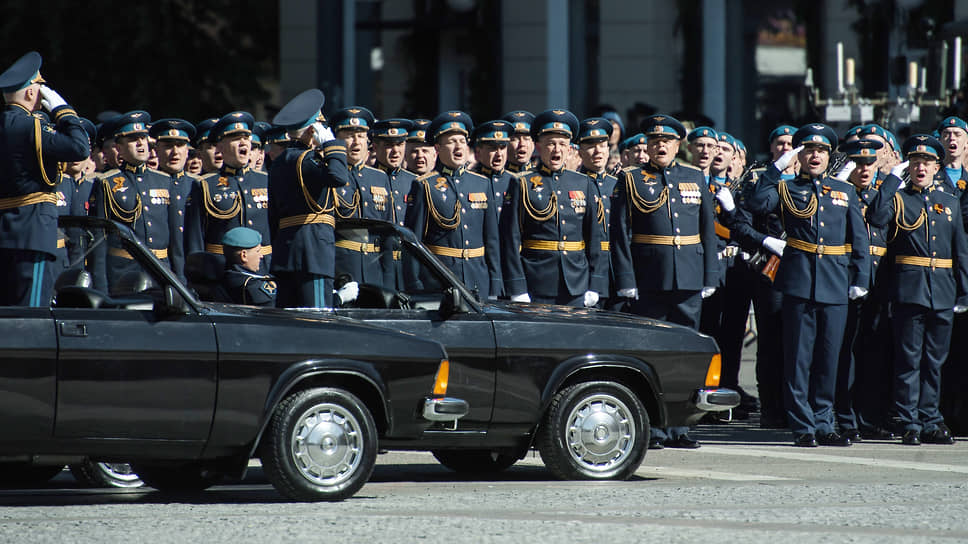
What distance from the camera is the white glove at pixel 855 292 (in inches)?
522

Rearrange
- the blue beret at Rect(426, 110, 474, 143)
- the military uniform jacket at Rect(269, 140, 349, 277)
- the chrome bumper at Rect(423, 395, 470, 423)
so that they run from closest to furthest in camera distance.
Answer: the chrome bumper at Rect(423, 395, 470, 423) < the military uniform jacket at Rect(269, 140, 349, 277) < the blue beret at Rect(426, 110, 474, 143)

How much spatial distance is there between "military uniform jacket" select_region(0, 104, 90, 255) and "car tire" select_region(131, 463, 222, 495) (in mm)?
1412

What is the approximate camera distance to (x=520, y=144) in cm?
1405

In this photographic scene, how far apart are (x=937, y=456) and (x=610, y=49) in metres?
15.2

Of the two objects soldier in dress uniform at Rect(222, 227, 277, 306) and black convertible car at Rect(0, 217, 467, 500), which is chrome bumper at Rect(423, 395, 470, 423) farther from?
soldier in dress uniform at Rect(222, 227, 277, 306)

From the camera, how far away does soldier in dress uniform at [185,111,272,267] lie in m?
13.5

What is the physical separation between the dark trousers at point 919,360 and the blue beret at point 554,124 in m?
2.66

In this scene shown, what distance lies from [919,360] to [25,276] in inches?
252

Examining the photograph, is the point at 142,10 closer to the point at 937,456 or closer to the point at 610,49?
the point at 610,49

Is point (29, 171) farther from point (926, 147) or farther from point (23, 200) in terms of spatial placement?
point (926, 147)

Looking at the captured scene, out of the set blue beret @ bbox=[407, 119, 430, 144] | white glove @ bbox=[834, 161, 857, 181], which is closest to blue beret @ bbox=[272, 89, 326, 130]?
blue beret @ bbox=[407, 119, 430, 144]

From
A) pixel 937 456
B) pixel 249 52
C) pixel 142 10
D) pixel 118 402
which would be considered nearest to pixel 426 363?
pixel 118 402

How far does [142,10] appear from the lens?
24.2 meters

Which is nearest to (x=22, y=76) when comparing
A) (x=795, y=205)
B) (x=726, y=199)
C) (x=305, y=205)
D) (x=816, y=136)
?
(x=305, y=205)
